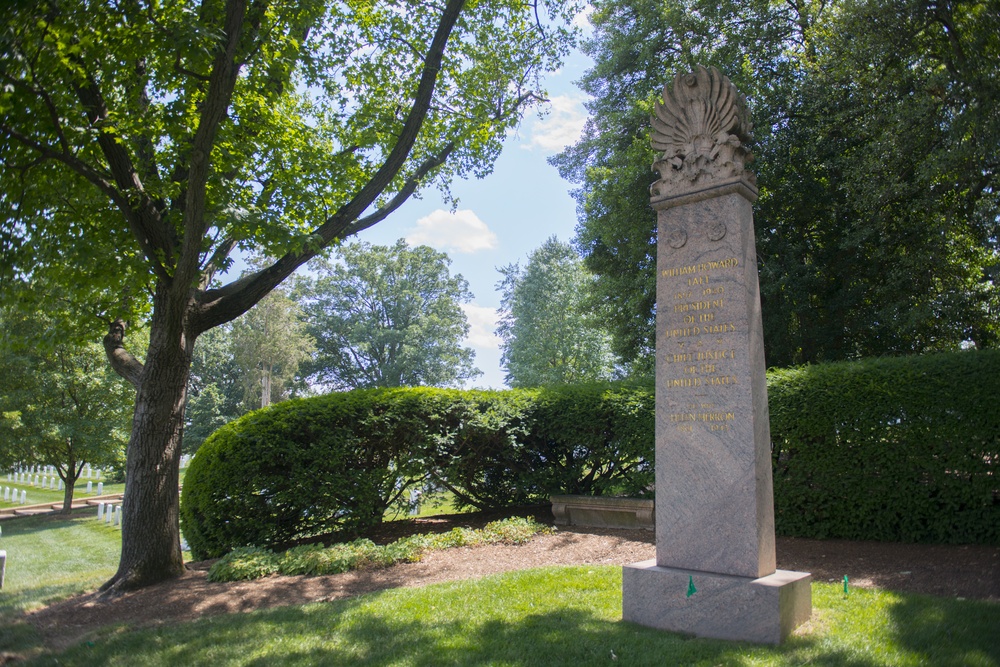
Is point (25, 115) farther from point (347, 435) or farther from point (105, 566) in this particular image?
point (105, 566)

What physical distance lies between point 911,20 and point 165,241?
12503 millimetres

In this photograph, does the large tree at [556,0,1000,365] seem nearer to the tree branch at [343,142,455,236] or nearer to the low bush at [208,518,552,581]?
the tree branch at [343,142,455,236]

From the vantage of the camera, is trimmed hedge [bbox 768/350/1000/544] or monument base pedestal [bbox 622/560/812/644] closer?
monument base pedestal [bbox 622/560/812/644]

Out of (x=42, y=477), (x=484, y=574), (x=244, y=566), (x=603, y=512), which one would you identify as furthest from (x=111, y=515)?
(x=42, y=477)

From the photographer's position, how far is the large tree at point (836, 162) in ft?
36.6

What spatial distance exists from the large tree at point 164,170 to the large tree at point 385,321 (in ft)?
122

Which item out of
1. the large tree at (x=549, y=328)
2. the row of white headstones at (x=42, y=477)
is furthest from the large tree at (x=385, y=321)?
the row of white headstones at (x=42, y=477)

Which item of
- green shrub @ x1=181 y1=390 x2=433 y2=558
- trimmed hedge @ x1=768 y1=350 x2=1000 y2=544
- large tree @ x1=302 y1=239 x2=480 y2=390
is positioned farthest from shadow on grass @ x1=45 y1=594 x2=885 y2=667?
large tree @ x1=302 y1=239 x2=480 y2=390

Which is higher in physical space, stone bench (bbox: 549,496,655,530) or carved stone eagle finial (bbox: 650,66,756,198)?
carved stone eagle finial (bbox: 650,66,756,198)

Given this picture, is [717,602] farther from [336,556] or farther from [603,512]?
[603,512]

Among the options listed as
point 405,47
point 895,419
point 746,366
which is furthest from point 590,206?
point 746,366

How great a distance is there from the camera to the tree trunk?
841 cm

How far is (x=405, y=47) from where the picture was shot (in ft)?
39.3

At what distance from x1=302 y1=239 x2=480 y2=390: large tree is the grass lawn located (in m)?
40.9
